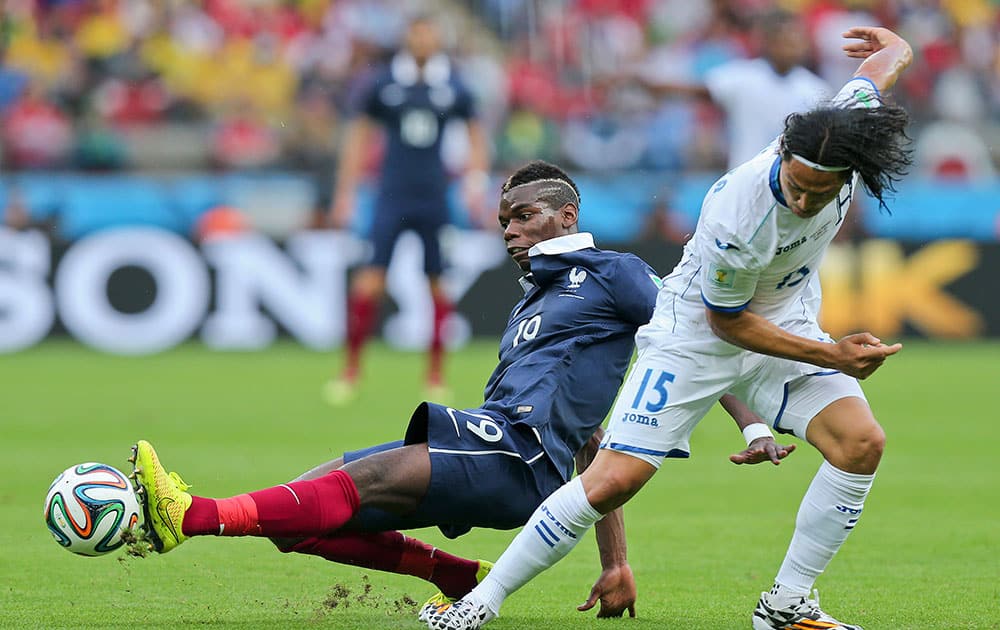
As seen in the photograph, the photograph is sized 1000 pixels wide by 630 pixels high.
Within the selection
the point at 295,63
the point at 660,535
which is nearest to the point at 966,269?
the point at 295,63

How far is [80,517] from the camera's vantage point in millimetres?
4672

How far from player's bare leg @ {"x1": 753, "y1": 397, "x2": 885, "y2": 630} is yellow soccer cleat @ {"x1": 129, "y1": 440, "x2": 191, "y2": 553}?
191 cm

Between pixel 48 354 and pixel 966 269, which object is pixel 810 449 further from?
pixel 48 354

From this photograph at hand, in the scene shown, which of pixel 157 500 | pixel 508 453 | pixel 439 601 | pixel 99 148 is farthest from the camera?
pixel 99 148

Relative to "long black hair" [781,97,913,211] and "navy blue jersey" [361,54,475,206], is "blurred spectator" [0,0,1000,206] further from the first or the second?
"long black hair" [781,97,913,211]

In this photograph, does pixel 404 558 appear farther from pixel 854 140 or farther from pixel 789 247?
pixel 854 140

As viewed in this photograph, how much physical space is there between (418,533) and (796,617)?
2729 millimetres

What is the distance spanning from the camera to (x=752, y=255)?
15.3ft

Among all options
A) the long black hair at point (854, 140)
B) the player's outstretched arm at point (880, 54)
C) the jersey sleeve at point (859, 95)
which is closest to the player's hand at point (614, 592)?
the long black hair at point (854, 140)

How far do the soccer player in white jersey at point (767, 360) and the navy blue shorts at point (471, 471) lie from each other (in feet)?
0.57

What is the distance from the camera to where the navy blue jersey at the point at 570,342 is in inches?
200

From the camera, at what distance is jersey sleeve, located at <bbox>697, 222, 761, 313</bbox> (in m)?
4.68

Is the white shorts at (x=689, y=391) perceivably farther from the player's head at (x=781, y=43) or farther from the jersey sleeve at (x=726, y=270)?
the player's head at (x=781, y=43)

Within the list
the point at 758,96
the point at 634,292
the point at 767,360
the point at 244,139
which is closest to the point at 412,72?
the point at 758,96
